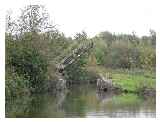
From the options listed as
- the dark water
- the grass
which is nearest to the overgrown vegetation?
the grass

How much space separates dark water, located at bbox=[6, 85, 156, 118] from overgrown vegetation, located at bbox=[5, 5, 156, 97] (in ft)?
0.33

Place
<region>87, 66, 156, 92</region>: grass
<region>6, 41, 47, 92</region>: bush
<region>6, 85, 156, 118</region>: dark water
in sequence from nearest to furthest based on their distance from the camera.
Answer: <region>6, 85, 156, 118</region>: dark water → <region>87, 66, 156, 92</region>: grass → <region>6, 41, 47, 92</region>: bush

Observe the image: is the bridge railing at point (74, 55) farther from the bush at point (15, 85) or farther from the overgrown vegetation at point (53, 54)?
the bush at point (15, 85)

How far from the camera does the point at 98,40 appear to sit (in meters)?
5.91

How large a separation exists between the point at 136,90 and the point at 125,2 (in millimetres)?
802

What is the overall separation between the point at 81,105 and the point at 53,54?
0.55 metres

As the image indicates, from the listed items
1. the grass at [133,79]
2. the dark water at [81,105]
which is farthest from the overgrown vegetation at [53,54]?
the dark water at [81,105]

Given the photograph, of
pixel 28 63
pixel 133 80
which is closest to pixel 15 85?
pixel 28 63

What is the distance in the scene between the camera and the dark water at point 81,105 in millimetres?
5742

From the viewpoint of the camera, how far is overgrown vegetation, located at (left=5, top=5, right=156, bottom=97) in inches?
231

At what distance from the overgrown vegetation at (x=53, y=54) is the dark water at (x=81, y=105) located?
0.10 metres

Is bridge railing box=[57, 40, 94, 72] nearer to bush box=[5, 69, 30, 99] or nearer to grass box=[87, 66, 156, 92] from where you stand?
grass box=[87, 66, 156, 92]

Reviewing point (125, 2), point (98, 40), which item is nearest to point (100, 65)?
point (98, 40)

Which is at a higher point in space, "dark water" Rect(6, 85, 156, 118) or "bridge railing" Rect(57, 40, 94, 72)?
Result: "bridge railing" Rect(57, 40, 94, 72)
